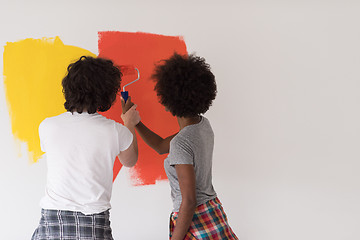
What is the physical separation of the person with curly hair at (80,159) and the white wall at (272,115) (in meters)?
0.40


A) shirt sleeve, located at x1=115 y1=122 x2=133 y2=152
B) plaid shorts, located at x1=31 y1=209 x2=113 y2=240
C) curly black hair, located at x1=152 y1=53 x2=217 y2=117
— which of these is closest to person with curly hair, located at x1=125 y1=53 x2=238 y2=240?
curly black hair, located at x1=152 y1=53 x2=217 y2=117

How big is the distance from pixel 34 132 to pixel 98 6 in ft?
2.01

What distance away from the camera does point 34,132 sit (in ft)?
4.88

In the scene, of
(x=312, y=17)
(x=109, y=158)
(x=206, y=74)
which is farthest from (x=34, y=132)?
(x=312, y=17)

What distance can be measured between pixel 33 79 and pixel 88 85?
0.47m

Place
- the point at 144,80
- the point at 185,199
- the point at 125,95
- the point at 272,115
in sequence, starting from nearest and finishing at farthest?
the point at 185,199
the point at 125,95
the point at 144,80
the point at 272,115

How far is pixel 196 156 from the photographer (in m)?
1.12

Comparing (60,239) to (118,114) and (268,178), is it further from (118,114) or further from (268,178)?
(268,178)

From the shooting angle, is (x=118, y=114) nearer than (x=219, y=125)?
Yes

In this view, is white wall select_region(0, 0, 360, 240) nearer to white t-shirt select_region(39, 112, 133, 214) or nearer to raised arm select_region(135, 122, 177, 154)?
raised arm select_region(135, 122, 177, 154)

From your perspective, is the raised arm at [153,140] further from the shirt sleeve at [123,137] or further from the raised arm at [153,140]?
the shirt sleeve at [123,137]

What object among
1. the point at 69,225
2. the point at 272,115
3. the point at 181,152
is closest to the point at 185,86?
the point at 181,152

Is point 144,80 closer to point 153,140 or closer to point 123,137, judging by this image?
point 153,140

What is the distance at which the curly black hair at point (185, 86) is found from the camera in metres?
1.13
